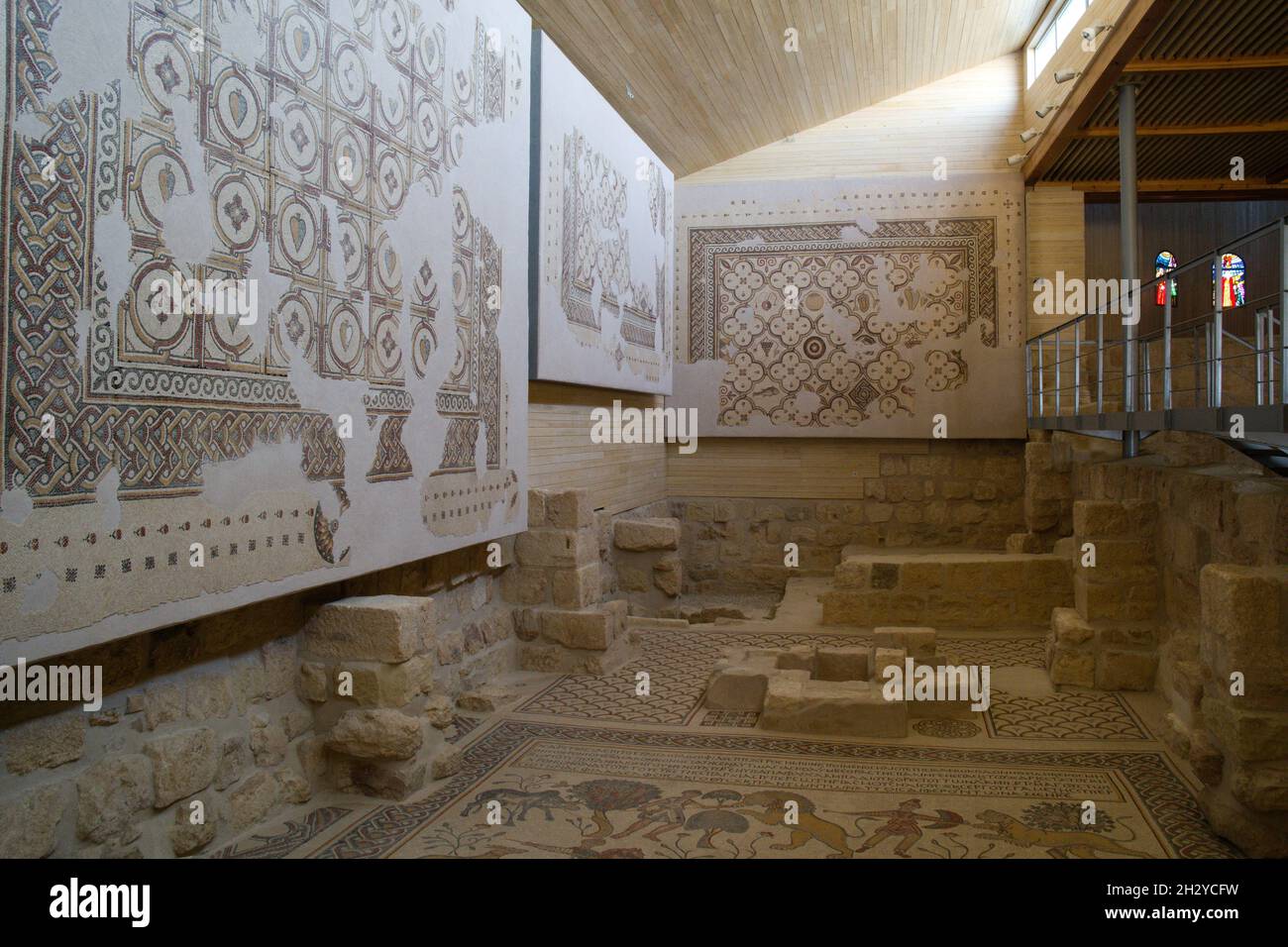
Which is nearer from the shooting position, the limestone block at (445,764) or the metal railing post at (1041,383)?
the limestone block at (445,764)

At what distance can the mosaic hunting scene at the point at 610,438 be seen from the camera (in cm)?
258

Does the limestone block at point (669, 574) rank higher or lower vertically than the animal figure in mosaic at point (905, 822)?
higher

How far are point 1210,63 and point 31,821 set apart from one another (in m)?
8.08

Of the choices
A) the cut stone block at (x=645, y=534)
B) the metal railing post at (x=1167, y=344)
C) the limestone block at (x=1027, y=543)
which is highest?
the metal railing post at (x=1167, y=344)

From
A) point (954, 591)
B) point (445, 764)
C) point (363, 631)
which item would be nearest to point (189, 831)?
point (363, 631)

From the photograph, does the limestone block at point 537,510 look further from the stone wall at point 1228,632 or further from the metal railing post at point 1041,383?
the metal railing post at point 1041,383

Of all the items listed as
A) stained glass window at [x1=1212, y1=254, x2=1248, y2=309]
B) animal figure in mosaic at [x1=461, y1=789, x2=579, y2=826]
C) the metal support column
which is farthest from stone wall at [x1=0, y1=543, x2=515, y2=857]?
stained glass window at [x1=1212, y1=254, x2=1248, y2=309]

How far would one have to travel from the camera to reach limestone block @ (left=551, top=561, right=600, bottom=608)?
558 centimetres

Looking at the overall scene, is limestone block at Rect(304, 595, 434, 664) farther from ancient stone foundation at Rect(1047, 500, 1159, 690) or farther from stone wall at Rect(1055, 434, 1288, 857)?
ancient stone foundation at Rect(1047, 500, 1159, 690)

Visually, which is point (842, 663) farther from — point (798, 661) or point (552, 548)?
point (552, 548)

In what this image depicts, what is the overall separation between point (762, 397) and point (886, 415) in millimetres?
1268

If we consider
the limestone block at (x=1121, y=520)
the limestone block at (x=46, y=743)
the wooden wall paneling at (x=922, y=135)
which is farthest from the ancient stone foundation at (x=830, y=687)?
the wooden wall paneling at (x=922, y=135)

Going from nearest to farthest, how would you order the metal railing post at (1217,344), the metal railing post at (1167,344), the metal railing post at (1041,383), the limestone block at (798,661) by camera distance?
the metal railing post at (1217,344), the limestone block at (798,661), the metal railing post at (1167,344), the metal railing post at (1041,383)

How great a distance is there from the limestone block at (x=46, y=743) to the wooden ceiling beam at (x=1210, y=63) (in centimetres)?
753
